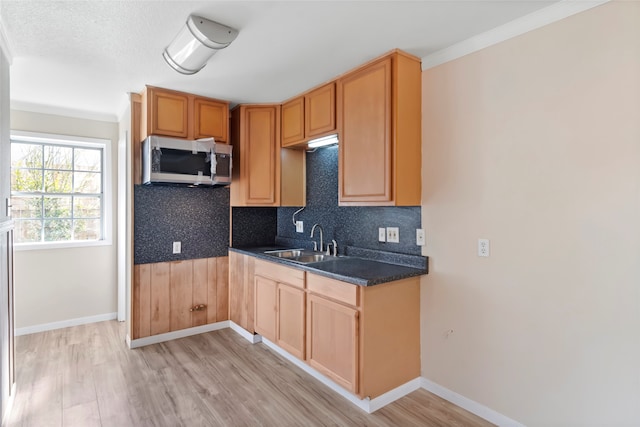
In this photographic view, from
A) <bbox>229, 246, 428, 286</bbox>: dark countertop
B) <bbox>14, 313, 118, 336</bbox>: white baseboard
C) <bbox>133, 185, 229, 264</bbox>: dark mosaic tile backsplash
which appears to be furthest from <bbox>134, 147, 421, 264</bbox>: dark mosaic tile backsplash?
<bbox>14, 313, 118, 336</bbox>: white baseboard

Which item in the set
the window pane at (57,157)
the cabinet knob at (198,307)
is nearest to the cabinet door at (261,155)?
the cabinet knob at (198,307)

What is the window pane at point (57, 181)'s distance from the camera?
3.76 meters

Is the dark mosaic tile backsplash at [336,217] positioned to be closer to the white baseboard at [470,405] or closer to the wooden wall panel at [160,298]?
the white baseboard at [470,405]

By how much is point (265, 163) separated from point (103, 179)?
2077 millimetres

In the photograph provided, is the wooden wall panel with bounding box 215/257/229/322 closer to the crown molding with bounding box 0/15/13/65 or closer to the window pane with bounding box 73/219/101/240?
the window pane with bounding box 73/219/101/240

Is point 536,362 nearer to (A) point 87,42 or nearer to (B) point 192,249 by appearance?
(B) point 192,249

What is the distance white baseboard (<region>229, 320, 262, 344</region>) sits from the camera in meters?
3.34

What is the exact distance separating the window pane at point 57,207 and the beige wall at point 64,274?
1.32ft

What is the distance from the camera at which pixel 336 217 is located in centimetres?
325

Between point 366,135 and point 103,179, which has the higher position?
point 366,135

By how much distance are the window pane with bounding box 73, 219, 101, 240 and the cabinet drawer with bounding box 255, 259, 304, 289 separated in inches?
86.4

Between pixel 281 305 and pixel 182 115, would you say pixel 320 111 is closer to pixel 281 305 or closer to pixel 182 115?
pixel 182 115

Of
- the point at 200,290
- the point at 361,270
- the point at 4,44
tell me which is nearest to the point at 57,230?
A: the point at 200,290

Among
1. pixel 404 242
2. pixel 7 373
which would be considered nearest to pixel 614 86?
pixel 404 242
